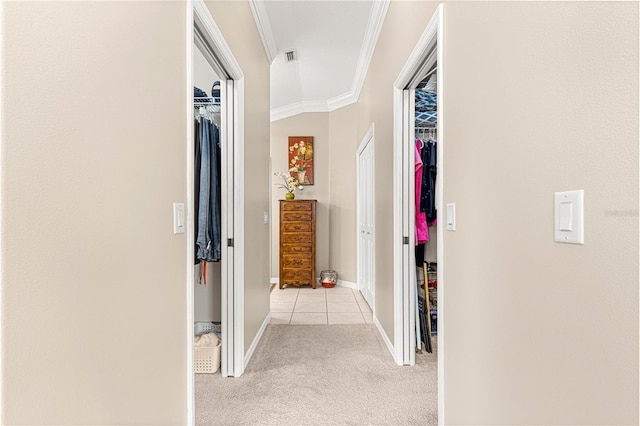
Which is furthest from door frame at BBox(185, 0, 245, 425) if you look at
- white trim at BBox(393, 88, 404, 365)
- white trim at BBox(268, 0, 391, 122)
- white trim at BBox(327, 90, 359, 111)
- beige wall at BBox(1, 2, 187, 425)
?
white trim at BBox(327, 90, 359, 111)

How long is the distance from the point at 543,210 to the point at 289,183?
4.81 m

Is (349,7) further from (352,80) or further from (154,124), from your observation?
(154,124)

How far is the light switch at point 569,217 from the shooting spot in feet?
2.50

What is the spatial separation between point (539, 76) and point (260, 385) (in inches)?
84.1

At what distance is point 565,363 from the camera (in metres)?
0.82

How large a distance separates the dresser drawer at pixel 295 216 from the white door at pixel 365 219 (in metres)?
0.75

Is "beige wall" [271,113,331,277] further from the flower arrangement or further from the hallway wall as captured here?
the hallway wall

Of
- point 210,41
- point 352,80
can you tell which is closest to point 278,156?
point 352,80

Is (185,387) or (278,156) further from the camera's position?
(278,156)

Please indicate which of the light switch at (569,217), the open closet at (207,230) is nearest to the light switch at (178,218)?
the open closet at (207,230)

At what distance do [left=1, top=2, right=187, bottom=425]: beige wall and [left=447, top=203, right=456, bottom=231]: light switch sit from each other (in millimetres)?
1113

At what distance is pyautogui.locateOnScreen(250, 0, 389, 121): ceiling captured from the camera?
3.00 metres

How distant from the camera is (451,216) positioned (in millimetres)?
1502

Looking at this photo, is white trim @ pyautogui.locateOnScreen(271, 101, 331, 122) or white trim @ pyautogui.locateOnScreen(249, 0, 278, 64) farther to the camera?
white trim @ pyautogui.locateOnScreen(271, 101, 331, 122)
